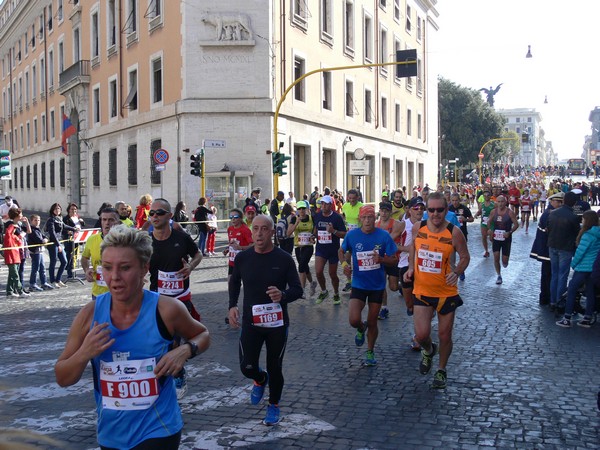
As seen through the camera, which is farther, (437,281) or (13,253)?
(13,253)

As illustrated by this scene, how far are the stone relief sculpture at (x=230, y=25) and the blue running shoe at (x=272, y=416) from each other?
922 inches

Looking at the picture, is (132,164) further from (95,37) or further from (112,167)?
(95,37)

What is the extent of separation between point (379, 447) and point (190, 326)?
232cm

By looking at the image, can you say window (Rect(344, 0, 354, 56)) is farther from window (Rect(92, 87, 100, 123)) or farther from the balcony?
the balcony

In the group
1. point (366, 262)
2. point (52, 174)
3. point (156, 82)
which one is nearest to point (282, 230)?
point (366, 262)

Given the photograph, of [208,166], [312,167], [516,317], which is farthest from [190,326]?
[312,167]

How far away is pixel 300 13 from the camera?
3002 centimetres

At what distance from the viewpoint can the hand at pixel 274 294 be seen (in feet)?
18.4

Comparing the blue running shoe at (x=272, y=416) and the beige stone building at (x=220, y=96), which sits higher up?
the beige stone building at (x=220, y=96)

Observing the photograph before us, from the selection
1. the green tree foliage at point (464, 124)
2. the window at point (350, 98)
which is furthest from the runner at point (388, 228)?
the green tree foliage at point (464, 124)

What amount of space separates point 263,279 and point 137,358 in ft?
8.86

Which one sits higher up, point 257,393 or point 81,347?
point 81,347

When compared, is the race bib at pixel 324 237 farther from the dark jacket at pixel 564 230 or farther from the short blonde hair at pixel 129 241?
the short blonde hair at pixel 129 241

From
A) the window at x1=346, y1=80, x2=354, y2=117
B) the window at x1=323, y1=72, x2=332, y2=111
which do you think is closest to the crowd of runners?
the window at x1=323, y1=72, x2=332, y2=111
